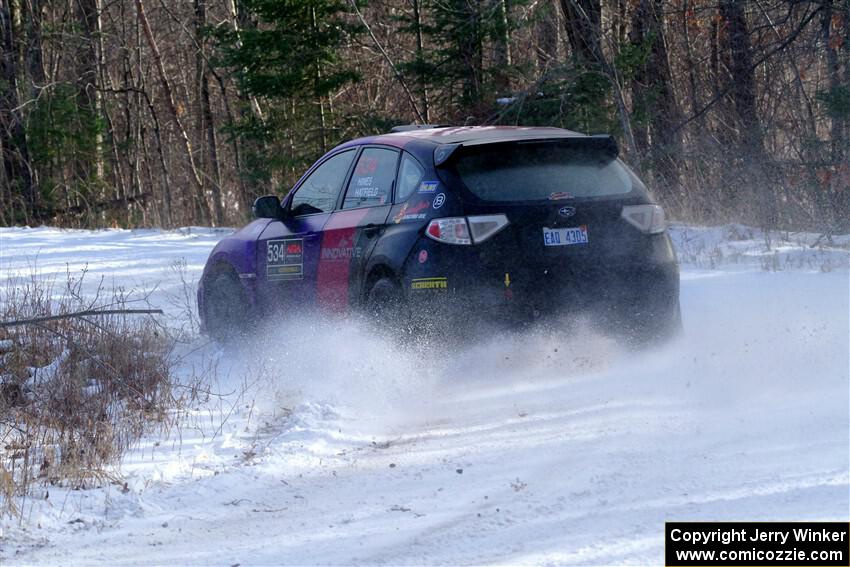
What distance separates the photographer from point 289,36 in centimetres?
2108

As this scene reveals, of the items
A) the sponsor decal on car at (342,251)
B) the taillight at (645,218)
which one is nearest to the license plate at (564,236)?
the taillight at (645,218)

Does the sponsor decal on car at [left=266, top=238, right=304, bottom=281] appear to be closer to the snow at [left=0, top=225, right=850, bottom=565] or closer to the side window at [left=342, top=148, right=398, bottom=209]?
the snow at [left=0, top=225, right=850, bottom=565]

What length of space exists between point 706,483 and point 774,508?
46cm

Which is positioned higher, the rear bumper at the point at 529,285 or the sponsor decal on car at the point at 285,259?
the sponsor decal on car at the point at 285,259

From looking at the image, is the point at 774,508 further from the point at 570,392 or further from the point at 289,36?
the point at 289,36

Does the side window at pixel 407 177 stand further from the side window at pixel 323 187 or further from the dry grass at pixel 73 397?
the dry grass at pixel 73 397

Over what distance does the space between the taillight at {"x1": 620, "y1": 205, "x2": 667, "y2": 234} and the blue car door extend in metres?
2.32

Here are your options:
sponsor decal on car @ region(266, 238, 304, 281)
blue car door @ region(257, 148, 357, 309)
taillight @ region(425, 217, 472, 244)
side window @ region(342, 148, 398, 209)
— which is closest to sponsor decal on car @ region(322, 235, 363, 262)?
blue car door @ region(257, 148, 357, 309)

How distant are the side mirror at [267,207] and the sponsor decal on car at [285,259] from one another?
0.24 m

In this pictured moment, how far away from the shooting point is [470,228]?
661cm

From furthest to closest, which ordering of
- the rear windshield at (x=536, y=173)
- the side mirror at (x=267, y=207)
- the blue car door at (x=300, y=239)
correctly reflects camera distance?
1. the side mirror at (x=267, y=207)
2. the blue car door at (x=300, y=239)
3. the rear windshield at (x=536, y=173)

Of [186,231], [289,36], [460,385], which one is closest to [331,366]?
[460,385]

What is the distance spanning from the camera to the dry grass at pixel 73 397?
553cm

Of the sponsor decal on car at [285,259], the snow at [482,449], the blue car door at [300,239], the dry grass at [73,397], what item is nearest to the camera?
the snow at [482,449]
